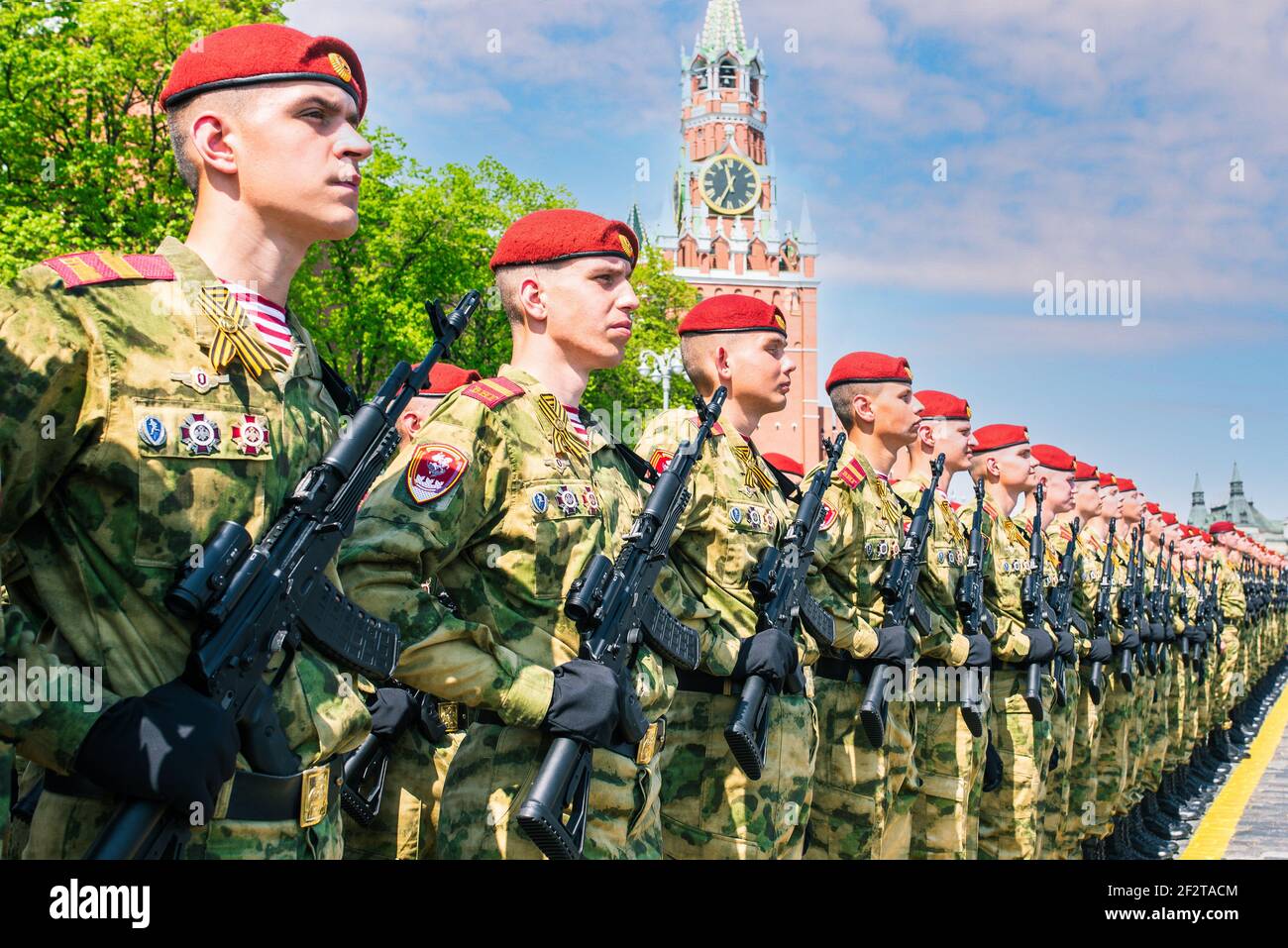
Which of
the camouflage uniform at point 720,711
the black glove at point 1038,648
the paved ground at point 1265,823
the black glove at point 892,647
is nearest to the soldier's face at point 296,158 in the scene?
the camouflage uniform at point 720,711

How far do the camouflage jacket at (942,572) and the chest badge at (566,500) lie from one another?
12.5 ft

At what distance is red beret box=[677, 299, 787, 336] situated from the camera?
5.71 metres

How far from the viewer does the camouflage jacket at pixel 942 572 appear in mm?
7226

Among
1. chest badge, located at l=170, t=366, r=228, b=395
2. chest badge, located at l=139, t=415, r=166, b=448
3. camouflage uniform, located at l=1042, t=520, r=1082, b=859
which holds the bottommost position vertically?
camouflage uniform, located at l=1042, t=520, r=1082, b=859

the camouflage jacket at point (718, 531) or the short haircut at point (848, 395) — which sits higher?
the short haircut at point (848, 395)

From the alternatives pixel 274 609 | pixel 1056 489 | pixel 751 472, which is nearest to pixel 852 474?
pixel 751 472

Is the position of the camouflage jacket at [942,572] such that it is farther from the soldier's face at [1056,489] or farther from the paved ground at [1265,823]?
the soldier's face at [1056,489]

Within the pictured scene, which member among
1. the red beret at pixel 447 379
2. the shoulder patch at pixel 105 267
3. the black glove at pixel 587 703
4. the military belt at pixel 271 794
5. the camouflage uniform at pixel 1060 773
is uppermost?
the red beret at pixel 447 379

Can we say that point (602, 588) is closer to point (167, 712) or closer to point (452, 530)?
point (452, 530)

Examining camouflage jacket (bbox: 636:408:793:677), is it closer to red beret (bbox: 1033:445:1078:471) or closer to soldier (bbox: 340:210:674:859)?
soldier (bbox: 340:210:674:859)

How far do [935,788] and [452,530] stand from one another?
4.68m

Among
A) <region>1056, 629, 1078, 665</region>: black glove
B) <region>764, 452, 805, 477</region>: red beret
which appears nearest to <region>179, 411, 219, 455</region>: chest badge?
<region>764, 452, 805, 477</region>: red beret

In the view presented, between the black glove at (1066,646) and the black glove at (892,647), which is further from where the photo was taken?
the black glove at (1066,646)

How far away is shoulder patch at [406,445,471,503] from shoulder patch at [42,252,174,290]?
911 millimetres
